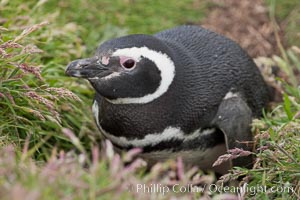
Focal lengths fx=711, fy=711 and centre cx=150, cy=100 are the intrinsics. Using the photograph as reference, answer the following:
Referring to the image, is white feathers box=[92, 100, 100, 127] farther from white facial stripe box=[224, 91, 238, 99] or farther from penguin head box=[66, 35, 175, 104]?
white facial stripe box=[224, 91, 238, 99]

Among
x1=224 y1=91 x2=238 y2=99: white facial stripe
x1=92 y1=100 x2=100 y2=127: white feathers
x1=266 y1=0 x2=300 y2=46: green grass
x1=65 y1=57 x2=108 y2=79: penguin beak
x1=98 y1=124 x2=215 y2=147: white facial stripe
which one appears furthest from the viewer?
x1=266 y1=0 x2=300 y2=46: green grass

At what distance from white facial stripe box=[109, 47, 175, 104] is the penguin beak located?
11cm

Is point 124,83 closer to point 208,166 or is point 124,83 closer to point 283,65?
point 208,166

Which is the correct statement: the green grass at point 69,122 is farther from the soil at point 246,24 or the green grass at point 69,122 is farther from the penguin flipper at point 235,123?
the soil at point 246,24

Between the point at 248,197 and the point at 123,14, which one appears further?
the point at 123,14

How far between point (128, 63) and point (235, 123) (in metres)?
0.80

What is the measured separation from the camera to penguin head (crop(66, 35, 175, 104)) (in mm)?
3854

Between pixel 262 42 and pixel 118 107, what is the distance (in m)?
2.54

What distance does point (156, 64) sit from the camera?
396 cm

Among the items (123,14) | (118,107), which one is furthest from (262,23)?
(118,107)

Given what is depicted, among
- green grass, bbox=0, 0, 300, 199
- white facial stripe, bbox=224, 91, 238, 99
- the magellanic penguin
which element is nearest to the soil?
green grass, bbox=0, 0, 300, 199

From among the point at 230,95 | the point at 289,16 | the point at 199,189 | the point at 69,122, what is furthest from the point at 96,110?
the point at 289,16

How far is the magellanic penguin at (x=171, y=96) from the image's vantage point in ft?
12.7

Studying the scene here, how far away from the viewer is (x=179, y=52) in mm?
4266
